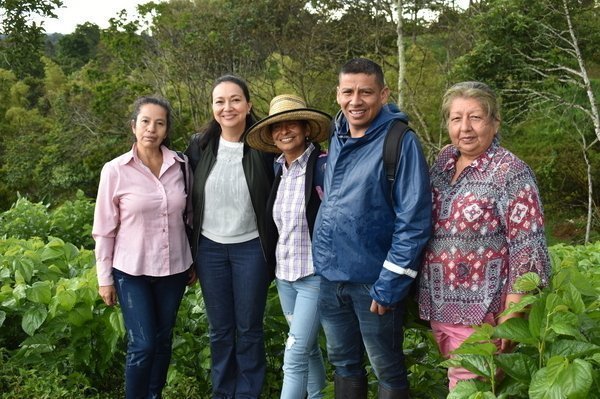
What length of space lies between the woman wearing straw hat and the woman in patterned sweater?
0.64 meters

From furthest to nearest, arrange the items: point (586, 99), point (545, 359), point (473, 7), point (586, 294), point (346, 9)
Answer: point (346, 9) < point (473, 7) < point (586, 99) < point (586, 294) < point (545, 359)

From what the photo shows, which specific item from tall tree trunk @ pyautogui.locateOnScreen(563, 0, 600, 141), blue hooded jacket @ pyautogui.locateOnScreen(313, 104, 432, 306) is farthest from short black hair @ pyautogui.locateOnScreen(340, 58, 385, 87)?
tall tree trunk @ pyautogui.locateOnScreen(563, 0, 600, 141)

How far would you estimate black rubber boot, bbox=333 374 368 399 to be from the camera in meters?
2.80

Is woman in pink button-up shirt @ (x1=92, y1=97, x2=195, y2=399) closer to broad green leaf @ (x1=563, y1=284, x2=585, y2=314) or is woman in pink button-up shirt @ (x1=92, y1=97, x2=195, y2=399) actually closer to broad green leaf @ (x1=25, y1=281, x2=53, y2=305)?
broad green leaf @ (x1=25, y1=281, x2=53, y2=305)

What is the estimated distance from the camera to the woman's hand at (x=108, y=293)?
3.25 metres

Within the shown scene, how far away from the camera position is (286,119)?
3045 mm

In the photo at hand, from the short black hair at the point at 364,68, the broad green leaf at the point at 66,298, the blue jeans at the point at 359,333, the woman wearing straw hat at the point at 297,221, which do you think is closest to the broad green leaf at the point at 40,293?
the broad green leaf at the point at 66,298

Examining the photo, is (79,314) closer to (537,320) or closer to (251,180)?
(251,180)

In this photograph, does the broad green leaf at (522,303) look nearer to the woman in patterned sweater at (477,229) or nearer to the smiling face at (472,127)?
the woman in patterned sweater at (477,229)

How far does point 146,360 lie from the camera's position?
10.6ft

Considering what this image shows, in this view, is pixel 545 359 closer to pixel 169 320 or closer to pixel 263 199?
pixel 263 199

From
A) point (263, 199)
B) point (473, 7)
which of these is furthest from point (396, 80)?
point (263, 199)

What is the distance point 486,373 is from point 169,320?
179 cm

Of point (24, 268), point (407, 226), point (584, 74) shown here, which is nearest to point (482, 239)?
point (407, 226)
